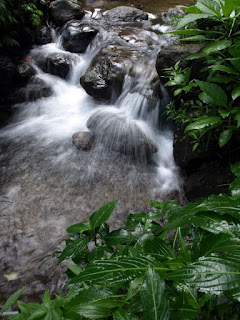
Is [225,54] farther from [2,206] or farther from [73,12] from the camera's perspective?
[73,12]

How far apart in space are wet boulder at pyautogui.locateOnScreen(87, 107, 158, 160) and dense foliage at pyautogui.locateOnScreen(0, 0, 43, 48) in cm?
394

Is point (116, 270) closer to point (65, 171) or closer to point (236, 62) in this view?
point (236, 62)

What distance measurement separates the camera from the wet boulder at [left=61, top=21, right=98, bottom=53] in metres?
7.47

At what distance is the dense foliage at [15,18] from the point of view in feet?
20.5

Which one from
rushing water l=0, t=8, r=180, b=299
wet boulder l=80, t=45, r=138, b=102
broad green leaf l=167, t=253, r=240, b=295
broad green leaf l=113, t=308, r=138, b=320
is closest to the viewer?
broad green leaf l=167, t=253, r=240, b=295

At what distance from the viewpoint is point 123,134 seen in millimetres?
4609

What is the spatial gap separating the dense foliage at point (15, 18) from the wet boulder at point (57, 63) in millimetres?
882

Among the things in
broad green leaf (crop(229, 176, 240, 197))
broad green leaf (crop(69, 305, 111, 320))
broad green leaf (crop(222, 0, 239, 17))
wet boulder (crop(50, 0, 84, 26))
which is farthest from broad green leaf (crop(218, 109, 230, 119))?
wet boulder (crop(50, 0, 84, 26))

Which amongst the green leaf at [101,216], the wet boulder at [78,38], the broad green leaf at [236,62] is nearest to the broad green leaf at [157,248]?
the green leaf at [101,216]

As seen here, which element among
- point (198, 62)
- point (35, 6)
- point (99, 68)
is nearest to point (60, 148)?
point (99, 68)

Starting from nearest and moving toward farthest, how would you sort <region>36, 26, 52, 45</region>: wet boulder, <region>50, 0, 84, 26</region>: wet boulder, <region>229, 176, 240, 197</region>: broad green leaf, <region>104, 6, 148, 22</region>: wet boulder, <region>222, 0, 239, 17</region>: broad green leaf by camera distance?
1. <region>229, 176, 240, 197</region>: broad green leaf
2. <region>222, 0, 239, 17</region>: broad green leaf
3. <region>36, 26, 52, 45</region>: wet boulder
4. <region>50, 0, 84, 26</region>: wet boulder
5. <region>104, 6, 148, 22</region>: wet boulder

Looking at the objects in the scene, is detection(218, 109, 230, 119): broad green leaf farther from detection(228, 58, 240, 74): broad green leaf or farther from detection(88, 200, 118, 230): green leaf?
detection(88, 200, 118, 230): green leaf

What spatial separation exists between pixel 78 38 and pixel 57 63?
1.38 m

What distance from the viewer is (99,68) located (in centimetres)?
557
